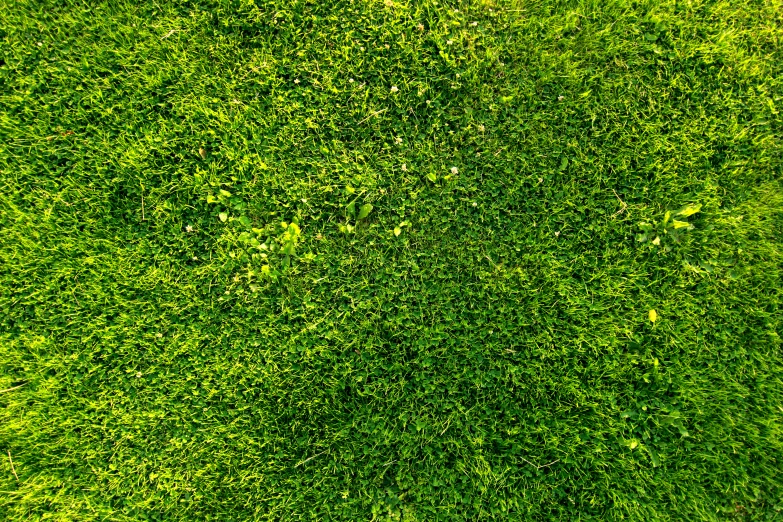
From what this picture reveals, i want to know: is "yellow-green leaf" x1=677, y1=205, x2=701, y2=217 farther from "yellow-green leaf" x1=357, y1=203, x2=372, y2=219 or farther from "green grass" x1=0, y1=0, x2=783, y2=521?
"yellow-green leaf" x1=357, y1=203, x2=372, y2=219

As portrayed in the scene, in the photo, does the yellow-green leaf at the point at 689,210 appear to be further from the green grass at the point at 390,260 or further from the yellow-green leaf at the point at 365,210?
the yellow-green leaf at the point at 365,210

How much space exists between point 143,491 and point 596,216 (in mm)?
3092

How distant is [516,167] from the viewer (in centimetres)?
266

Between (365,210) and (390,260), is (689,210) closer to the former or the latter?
(390,260)

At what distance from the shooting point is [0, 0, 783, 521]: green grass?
7.82ft

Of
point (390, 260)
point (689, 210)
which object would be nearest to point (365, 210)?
point (390, 260)

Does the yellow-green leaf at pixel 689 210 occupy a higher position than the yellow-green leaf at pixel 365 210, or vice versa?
the yellow-green leaf at pixel 365 210

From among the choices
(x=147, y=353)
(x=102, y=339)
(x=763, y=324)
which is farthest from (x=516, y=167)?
(x=102, y=339)

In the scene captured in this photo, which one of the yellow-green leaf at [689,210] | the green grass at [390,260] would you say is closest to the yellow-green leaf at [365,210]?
the green grass at [390,260]

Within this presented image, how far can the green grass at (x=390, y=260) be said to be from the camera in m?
2.38

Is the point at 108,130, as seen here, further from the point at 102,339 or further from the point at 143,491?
the point at 143,491

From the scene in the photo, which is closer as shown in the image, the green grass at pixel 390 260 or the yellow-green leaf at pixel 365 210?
the green grass at pixel 390 260

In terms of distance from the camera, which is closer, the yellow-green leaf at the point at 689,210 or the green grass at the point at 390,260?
the green grass at the point at 390,260

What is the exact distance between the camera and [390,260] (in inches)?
101
